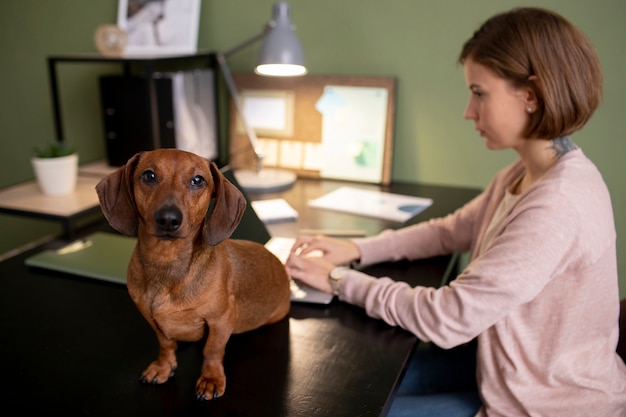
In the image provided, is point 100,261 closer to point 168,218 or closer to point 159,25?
point 168,218

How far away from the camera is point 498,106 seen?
3.25 feet

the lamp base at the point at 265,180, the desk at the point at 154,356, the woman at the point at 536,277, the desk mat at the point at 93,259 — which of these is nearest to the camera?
Answer: the desk at the point at 154,356

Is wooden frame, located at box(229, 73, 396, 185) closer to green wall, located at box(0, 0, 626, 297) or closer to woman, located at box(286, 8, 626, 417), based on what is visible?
green wall, located at box(0, 0, 626, 297)

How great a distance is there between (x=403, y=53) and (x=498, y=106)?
0.81m

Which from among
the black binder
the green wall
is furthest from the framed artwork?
the black binder

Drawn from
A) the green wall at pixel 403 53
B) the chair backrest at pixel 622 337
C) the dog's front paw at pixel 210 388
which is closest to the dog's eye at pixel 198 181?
the dog's front paw at pixel 210 388

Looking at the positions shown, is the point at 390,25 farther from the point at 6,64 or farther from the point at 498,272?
the point at 6,64

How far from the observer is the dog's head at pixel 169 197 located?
62 centimetres

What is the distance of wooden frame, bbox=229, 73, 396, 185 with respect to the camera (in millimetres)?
1780

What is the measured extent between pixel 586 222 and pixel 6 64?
2353 millimetres

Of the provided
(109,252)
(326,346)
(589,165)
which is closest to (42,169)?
(109,252)

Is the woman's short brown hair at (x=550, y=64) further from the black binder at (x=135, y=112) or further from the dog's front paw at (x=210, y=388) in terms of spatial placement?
the black binder at (x=135, y=112)

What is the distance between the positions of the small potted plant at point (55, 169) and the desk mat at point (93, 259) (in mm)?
425

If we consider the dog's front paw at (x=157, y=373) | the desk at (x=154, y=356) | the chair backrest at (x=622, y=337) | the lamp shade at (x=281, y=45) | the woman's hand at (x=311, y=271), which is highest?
the lamp shade at (x=281, y=45)
